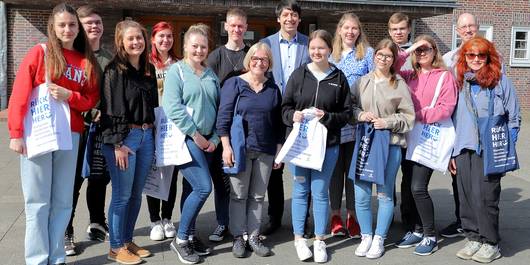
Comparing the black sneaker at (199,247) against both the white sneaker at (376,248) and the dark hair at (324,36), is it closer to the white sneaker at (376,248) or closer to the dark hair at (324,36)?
the white sneaker at (376,248)

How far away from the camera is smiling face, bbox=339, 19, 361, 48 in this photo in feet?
15.5

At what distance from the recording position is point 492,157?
169 inches

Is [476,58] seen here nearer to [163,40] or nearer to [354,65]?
[354,65]

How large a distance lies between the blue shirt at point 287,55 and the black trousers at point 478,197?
1741 mm

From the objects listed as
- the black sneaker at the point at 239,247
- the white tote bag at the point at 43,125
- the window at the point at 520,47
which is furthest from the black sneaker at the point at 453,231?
the window at the point at 520,47

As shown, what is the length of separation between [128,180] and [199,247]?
2.98 feet

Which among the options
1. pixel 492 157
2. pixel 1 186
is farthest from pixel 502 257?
pixel 1 186

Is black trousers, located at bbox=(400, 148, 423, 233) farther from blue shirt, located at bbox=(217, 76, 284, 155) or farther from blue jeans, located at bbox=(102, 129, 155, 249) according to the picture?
blue jeans, located at bbox=(102, 129, 155, 249)

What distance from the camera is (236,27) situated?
472 centimetres

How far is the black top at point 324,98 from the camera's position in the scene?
425 centimetres

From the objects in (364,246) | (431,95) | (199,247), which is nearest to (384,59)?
(431,95)

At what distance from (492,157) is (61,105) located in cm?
346

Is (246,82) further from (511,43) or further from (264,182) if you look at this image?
(511,43)

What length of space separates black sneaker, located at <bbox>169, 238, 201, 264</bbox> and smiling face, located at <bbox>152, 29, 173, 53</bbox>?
1.73 meters
